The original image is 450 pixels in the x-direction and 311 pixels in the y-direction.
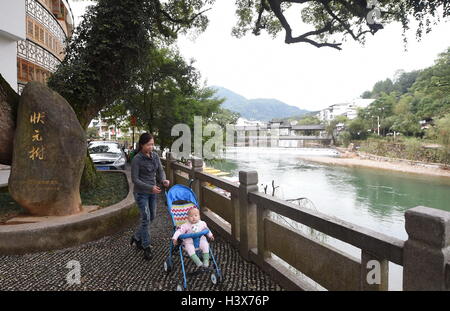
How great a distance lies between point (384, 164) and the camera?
4128cm

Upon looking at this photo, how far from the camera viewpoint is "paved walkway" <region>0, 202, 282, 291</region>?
3.32 meters

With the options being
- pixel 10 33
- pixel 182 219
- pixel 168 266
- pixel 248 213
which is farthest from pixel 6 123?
pixel 10 33

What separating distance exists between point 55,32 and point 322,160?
131 ft

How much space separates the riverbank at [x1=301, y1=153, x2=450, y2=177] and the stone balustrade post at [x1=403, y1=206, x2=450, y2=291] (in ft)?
124

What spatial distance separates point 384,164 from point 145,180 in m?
43.8

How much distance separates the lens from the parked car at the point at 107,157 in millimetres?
11397

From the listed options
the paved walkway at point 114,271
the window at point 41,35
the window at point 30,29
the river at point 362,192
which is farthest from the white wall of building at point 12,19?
the paved walkway at point 114,271

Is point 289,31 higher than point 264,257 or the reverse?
higher

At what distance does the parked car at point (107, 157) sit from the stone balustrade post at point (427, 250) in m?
10.9

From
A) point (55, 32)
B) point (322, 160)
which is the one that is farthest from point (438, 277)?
point (322, 160)

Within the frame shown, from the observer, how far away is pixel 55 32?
20.4 metres

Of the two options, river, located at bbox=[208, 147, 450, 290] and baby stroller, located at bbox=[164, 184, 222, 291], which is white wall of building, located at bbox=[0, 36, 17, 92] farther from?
baby stroller, located at bbox=[164, 184, 222, 291]

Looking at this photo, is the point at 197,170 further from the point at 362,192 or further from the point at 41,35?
the point at 362,192
